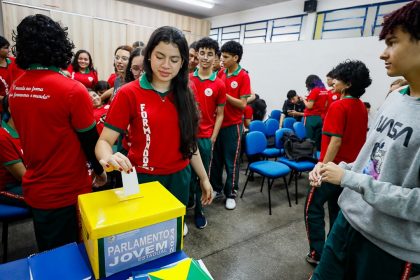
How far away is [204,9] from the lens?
6.72m

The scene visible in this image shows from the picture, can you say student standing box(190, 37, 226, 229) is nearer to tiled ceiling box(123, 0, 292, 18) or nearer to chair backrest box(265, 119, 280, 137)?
chair backrest box(265, 119, 280, 137)

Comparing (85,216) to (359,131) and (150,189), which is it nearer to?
(150,189)

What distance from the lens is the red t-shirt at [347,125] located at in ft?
5.34

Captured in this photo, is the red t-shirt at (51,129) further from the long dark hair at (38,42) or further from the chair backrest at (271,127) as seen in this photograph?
the chair backrest at (271,127)

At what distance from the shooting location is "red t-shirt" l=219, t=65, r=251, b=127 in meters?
2.63

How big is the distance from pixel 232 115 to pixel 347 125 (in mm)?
1214

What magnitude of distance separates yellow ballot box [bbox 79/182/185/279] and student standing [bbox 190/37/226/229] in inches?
58.0

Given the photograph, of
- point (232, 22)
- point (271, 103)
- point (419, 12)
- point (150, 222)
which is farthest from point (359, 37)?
point (150, 222)

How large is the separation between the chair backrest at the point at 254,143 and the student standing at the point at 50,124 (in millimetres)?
2052

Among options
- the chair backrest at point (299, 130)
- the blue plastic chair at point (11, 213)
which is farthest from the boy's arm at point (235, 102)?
the blue plastic chair at point (11, 213)

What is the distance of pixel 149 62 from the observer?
1.19 metres

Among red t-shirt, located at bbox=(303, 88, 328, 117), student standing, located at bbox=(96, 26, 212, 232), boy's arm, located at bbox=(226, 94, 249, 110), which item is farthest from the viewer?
red t-shirt, located at bbox=(303, 88, 328, 117)

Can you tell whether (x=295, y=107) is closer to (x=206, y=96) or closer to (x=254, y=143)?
(x=254, y=143)

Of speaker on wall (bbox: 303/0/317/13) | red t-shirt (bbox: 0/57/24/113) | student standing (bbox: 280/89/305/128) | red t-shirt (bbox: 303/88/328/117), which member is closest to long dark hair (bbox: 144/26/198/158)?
red t-shirt (bbox: 0/57/24/113)
